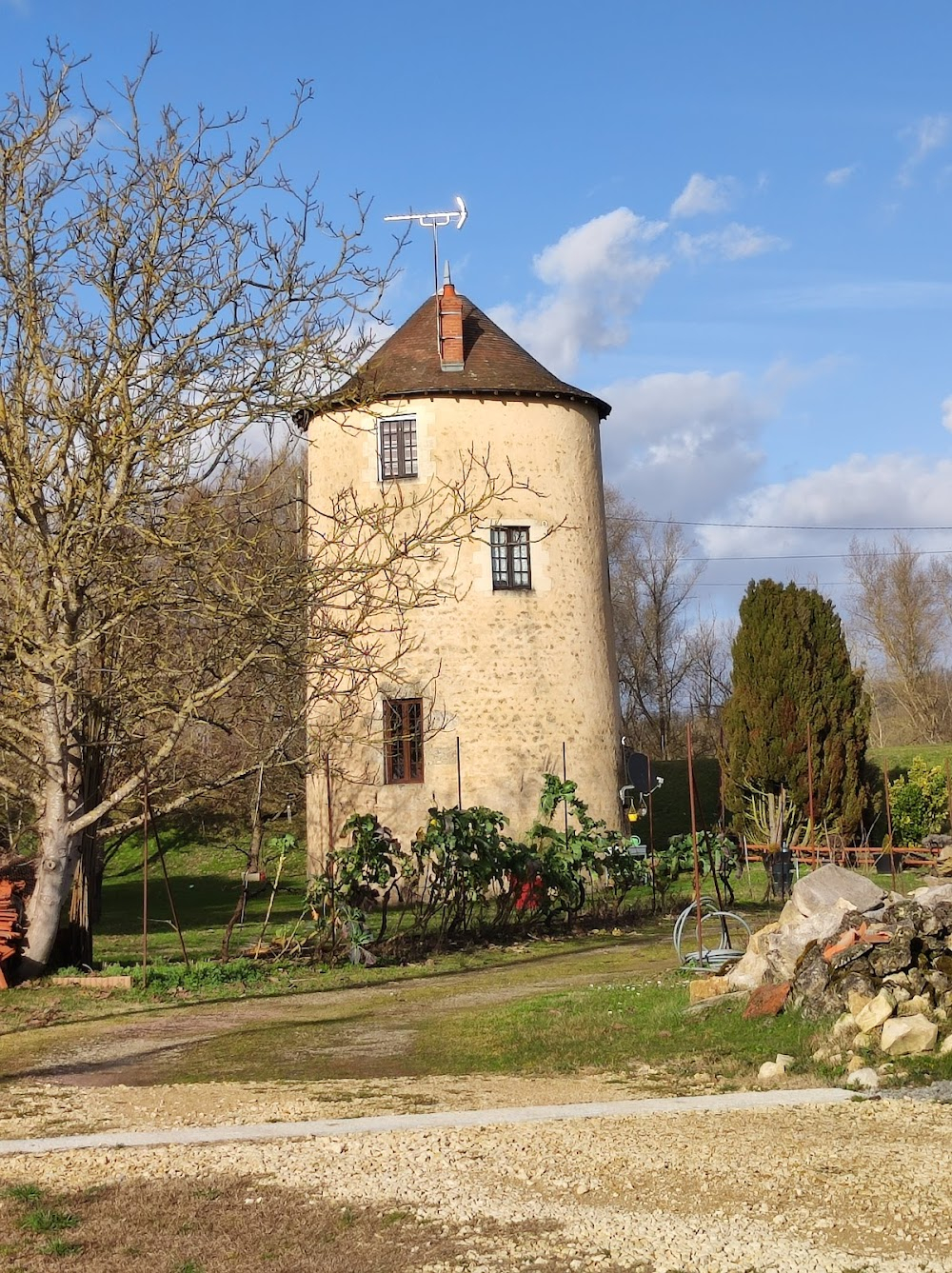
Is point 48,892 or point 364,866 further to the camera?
point 364,866

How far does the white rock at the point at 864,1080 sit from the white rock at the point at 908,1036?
465 mm

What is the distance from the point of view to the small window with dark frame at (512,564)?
25234 mm

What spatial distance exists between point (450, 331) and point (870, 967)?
60.8 ft

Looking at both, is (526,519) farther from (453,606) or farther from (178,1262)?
(178,1262)

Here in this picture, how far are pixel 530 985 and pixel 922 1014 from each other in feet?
17.7

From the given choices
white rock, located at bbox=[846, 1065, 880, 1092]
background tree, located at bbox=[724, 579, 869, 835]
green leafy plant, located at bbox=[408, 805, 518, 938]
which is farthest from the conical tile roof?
white rock, located at bbox=[846, 1065, 880, 1092]

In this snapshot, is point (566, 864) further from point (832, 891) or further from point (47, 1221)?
point (47, 1221)

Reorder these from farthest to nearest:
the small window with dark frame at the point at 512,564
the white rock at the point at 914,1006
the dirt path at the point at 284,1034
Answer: the small window with dark frame at the point at 512,564 < the dirt path at the point at 284,1034 < the white rock at the point at 914,1006

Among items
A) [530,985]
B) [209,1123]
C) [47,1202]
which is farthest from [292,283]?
[47,1202]

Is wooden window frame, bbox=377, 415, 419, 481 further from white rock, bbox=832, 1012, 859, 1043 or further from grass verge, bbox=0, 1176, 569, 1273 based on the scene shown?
grass verge, bbox=0, 1176, 569, 1273

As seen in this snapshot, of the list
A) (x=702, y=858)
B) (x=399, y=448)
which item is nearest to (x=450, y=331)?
(x=399, y=448)

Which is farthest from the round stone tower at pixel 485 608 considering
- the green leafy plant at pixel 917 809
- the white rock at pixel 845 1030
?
the white rock at pixel 845 1030

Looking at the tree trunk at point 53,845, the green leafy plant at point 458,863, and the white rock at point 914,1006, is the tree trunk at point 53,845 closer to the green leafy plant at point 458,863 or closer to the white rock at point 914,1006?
the green leafy plant at point 458,863

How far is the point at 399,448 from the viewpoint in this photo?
25359mm
